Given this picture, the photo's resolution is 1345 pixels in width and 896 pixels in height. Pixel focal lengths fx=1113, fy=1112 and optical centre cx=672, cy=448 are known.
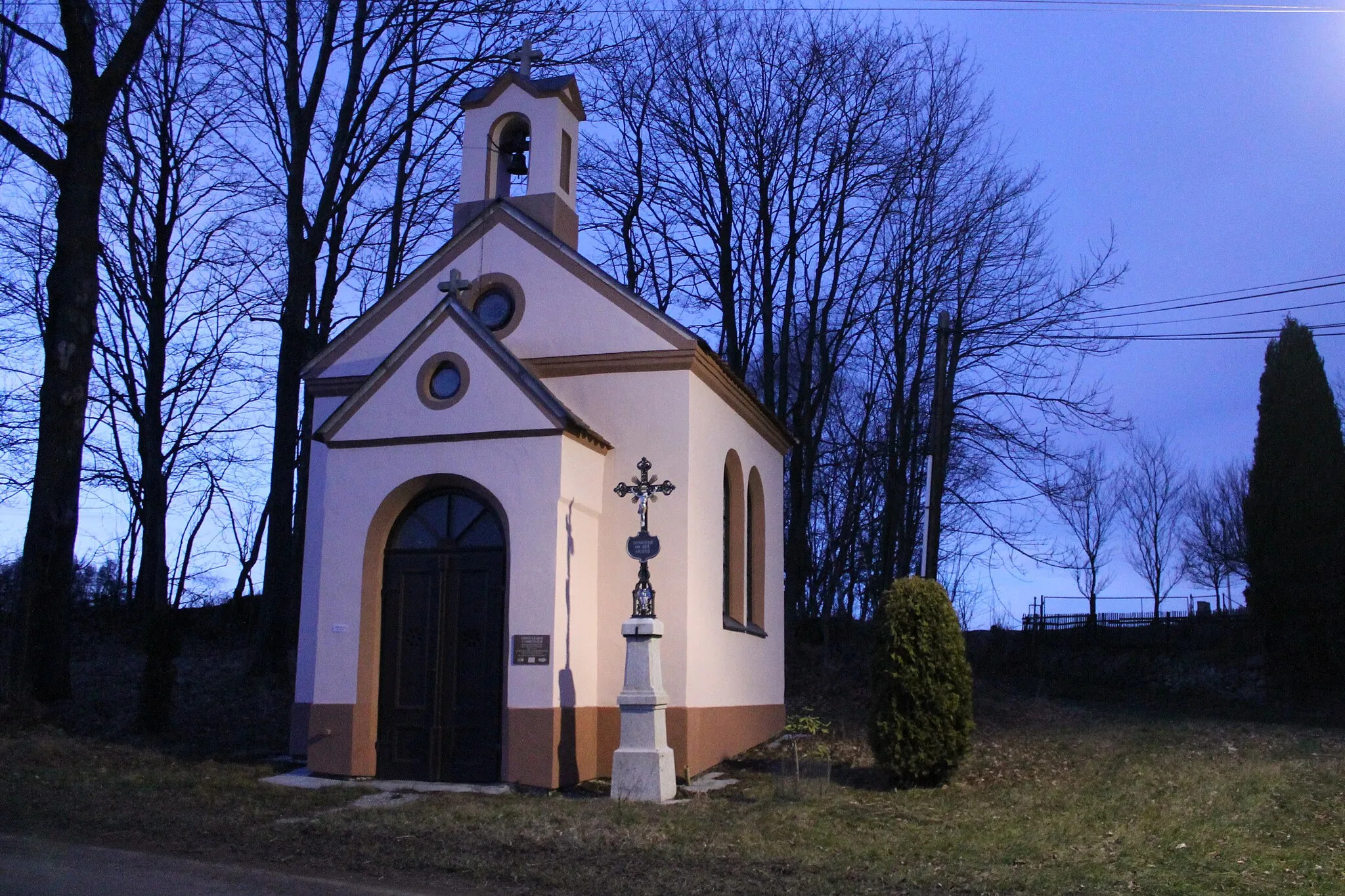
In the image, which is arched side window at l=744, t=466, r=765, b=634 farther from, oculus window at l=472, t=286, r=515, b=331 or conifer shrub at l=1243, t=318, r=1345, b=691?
conifer shrub at l=1243, t=318, r=1345, b=691

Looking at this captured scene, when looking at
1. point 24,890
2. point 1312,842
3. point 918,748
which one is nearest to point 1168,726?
point 918,748

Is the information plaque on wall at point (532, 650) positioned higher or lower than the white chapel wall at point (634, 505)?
lower

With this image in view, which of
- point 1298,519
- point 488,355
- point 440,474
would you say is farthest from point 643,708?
point 1298,519

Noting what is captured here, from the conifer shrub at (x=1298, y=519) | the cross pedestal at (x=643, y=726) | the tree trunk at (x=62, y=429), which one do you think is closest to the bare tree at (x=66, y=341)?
the tree trunk at (x=62, y=429)

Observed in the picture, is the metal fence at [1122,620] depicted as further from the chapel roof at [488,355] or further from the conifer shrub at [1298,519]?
the chapel roof at [488,355]

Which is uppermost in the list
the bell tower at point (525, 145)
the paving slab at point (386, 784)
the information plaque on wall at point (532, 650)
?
the bell tower at point (525, 145)

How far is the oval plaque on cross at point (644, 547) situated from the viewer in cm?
1154

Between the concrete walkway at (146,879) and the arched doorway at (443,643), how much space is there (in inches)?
171

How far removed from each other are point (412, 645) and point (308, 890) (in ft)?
18.1

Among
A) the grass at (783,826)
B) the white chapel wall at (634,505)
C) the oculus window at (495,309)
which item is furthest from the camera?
the oculus window at (495,309)

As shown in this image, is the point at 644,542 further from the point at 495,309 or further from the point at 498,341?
the point at 495,309

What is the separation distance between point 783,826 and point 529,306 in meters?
7.21

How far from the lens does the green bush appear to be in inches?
450

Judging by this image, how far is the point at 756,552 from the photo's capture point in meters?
16.7
